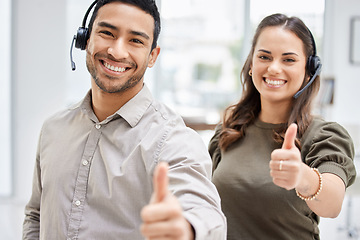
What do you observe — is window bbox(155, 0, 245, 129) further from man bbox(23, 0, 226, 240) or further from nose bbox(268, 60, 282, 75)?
man bbox(23, 0, 226, 240)

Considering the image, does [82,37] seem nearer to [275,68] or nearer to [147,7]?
[147,7]

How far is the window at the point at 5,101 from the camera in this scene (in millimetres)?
4612

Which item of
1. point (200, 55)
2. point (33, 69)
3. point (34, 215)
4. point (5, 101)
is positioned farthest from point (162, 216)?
point (200, 55)

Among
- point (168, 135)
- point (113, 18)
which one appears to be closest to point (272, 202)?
point (168, 135)

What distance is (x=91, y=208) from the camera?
3.92 feet

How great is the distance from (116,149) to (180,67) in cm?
523

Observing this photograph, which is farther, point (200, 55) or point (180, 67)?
point (200, 55)

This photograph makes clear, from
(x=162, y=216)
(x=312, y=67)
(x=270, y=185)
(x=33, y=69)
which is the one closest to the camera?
(x=162, y=216)

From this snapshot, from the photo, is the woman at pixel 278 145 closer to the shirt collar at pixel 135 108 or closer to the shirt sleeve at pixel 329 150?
the shirt sleeve at pixel 329 150

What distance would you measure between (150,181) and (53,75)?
12.5 feet

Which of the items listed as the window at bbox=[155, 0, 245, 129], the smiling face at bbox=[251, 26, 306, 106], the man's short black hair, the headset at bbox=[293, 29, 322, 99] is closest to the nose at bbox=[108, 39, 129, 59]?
the man's short black hair

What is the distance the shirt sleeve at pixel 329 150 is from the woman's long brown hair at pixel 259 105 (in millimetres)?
61

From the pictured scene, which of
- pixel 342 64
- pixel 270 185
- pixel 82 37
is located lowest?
pixel 270 185

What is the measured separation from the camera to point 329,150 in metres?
1.37
